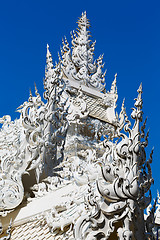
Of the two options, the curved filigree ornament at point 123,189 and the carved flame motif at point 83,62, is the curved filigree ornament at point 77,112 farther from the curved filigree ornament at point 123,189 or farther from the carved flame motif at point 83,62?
the curved filigree ornament at point 123,189

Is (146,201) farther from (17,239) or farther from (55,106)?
(55,106)

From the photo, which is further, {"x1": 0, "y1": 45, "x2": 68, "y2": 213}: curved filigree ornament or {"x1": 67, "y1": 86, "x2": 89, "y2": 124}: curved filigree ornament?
{"x1": 67, "y1": 86, "x2": 89, "y2": 124}: curved filigree ornament

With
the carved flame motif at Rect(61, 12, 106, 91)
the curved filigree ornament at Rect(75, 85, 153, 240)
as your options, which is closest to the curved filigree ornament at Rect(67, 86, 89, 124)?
the carved flame motif at Rect(61, 12, 106, 91)

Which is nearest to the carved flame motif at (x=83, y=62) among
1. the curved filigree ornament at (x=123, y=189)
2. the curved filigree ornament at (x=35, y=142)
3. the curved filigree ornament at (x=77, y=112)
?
the curved filigree ornament at (x=77, y=112)

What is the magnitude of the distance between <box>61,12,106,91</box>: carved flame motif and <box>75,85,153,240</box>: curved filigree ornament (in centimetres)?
967

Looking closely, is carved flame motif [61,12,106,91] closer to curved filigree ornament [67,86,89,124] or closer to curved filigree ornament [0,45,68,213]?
curved filigree ornament [67,86,89,124]

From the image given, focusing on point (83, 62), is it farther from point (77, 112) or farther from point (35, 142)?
point (35, 142)

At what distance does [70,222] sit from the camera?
4.55 m

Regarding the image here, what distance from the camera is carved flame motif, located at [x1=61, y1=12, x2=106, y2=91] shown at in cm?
1461

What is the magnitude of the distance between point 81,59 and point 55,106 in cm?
791

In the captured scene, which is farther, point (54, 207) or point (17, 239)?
point (17, 239)

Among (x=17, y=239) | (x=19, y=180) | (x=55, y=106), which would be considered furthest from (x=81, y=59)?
(x=17, y=239)

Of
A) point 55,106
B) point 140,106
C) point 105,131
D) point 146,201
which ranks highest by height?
point 105,131

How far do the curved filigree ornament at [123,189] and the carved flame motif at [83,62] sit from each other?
31.7ft
